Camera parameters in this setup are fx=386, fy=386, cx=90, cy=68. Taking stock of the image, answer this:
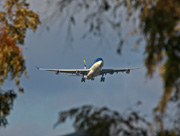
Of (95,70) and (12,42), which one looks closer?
(12,42)

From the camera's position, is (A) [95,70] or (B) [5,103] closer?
(B) [5,103]

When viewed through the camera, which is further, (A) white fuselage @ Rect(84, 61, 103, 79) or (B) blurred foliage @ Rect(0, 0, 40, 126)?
(A) white fuselage @ Rect(84, 61, 103, 79)

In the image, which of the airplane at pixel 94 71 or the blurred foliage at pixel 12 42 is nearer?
the blurred foliage at pixel 12 42

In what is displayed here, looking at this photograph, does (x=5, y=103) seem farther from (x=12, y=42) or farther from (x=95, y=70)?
(x=95, y=70)

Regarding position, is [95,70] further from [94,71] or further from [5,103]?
[5,103]

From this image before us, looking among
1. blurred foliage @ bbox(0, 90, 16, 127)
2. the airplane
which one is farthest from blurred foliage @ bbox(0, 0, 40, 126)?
the airplane

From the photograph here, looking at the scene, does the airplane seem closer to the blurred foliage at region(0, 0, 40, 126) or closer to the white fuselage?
the white fuselage

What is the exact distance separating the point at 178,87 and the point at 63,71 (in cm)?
7487

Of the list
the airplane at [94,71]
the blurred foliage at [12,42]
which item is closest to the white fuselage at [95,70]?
the airplane at [94,71]

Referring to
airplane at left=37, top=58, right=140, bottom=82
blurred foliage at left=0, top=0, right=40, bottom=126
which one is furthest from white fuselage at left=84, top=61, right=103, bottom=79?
blurred foliage at left=0, top=0, right=40, bottom=126

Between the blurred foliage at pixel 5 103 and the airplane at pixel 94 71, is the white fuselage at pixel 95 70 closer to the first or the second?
the airplane at pixel 94 71

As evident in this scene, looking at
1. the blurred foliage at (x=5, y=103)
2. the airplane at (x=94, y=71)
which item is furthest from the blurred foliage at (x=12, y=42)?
the airplane at (x=94, y=71)

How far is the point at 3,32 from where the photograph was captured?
2275cm

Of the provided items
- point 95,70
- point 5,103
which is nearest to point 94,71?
point 95,70
